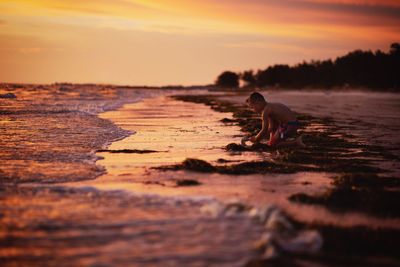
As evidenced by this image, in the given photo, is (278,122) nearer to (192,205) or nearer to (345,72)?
(192,205)

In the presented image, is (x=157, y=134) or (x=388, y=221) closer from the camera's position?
(x=388, y=221)

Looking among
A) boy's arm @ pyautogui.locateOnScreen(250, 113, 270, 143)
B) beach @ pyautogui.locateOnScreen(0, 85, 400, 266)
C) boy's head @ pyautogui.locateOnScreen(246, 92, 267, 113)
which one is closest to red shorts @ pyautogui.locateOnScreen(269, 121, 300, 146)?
boy's arm @ pyautogui.locateOnScreen(250, 113, 270, 143)

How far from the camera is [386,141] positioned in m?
11.2

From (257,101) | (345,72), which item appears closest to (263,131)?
(257,101)

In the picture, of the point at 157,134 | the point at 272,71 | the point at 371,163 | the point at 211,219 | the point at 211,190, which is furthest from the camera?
the point at 272,71

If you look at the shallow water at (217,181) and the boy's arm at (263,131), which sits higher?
the boy's arm at (263,131)

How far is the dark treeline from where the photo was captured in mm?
78500

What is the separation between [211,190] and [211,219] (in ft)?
4.17

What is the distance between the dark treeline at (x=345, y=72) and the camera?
78500 millimetres

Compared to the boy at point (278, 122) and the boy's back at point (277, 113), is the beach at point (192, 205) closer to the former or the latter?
the boy at point (278, 122)

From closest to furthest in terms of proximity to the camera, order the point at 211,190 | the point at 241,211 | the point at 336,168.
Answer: the point at 241,211 → the point at 211,190 → the point at 336,168

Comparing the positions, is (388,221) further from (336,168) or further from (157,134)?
(157,134)

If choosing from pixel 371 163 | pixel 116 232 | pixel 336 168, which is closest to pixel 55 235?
pixel 116 232

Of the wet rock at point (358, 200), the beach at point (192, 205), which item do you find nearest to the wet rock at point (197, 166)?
the beach at point (192, 205)
